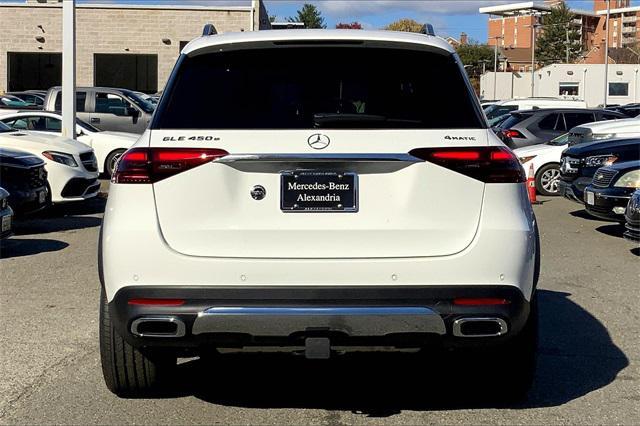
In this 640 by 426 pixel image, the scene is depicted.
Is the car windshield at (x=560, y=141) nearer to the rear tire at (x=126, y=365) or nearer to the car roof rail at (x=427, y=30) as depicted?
the car roof rail at (x=427, y=30)

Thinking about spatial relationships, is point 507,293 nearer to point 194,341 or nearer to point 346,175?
point 346,175

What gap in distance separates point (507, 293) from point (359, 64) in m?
1.29

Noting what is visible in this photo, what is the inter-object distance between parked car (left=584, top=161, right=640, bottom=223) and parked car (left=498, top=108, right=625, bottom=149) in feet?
25.8

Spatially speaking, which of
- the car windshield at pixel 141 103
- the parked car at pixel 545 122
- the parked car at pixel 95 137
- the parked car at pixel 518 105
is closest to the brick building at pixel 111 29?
the parked car at pixel 518 105

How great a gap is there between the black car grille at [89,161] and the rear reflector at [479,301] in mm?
11087

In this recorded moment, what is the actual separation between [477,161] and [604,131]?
14.0 meters

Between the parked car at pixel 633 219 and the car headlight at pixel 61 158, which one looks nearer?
the parked car at pixel 633 219

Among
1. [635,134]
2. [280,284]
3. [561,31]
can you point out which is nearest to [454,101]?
[280,284]

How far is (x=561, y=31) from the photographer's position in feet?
438

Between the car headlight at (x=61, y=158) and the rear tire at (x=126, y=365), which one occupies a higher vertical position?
the car headlight at (x=61, y=158)

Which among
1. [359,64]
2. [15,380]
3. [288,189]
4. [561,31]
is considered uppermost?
[561,31]

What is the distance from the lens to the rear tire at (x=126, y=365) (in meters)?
4.57

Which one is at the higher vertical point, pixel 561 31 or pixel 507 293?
pixel 561 31

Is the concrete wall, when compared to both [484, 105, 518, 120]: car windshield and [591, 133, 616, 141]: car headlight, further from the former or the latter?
[591, 133, 616, 141]: car headlight
